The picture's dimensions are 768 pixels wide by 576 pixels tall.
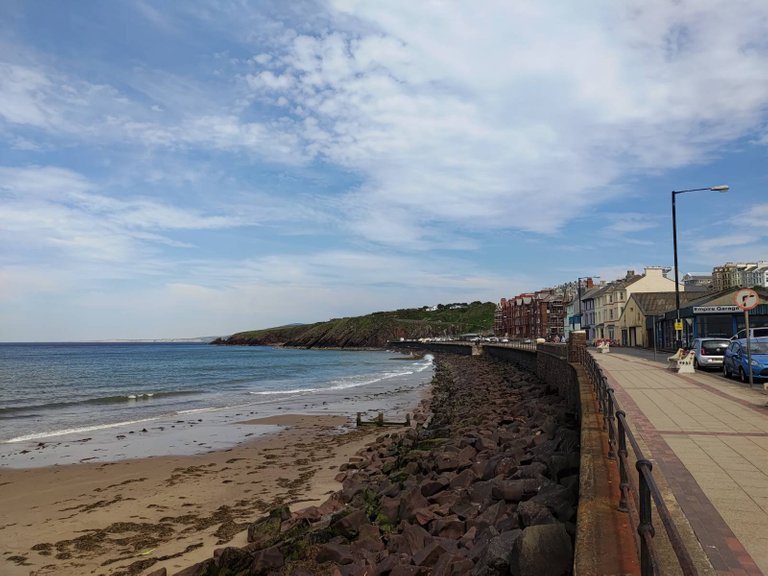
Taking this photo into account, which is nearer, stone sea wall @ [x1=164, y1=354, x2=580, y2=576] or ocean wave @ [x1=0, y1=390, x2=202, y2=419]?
stone sea wall @ [x1=164, y1=354, x2=580, y2=576]

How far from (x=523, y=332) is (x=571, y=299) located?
18019mm

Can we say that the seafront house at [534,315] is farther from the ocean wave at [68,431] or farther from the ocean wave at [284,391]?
the ocean wave at [68,431]

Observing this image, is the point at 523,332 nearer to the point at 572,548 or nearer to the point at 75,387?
the point at 75,387

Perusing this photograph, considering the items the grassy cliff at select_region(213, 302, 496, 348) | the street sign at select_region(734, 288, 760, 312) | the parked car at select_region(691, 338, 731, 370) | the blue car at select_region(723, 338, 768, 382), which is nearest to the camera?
the street sign at select_region(734, 288, 760, 312)

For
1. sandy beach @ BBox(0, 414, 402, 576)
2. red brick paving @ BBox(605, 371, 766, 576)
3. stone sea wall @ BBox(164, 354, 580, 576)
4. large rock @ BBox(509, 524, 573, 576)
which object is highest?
red brick paving @ BBox(605, 371, 766, 576)

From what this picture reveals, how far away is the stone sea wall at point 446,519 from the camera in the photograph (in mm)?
5156

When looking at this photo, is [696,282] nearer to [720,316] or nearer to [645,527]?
[720,316]

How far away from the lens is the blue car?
52.5ft

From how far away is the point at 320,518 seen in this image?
350 inches

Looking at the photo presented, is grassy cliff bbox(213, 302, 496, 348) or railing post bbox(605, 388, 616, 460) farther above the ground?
grassy cliff bbox(213, 302, 496, 348)

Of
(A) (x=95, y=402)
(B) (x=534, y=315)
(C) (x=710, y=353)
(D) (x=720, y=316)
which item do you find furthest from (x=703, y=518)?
(B) (x=534, y=315)

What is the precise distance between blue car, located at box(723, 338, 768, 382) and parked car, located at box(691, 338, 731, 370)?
338 centimetres

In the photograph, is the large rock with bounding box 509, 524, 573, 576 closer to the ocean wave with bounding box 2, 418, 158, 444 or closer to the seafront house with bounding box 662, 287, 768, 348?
the ocean wave with bounding box 2, 418, 158, 444

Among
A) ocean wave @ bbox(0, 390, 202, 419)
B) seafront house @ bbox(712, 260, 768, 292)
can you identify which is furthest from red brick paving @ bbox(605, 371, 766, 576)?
seafront house @ bbox(712, 260, 768, 292)
